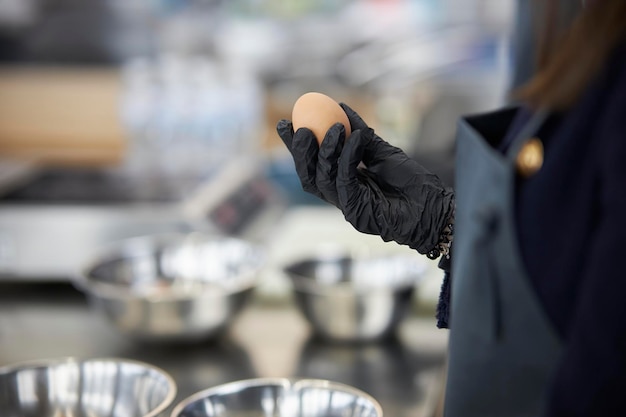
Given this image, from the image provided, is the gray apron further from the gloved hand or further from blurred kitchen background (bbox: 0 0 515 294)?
blurred kitchen background (bbox: 0 0 515 294)

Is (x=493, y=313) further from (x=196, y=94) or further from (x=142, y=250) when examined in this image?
(x=196, y=94)

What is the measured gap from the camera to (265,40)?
5.09 metres

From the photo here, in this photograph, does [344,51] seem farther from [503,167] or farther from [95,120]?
[503,167]

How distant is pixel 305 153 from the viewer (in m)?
1.09

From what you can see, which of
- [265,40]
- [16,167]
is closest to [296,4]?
[265,40]

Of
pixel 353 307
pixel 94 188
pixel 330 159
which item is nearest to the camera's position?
pixel 330 159

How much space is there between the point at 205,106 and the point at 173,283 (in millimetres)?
1201

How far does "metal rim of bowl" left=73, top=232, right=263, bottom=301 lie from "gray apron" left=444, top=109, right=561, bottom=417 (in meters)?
0.61

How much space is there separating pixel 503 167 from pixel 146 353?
86 centimetres

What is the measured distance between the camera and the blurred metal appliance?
1939mm

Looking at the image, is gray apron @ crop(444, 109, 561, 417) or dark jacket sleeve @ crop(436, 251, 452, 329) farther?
dark jacket sleeve @ crop(436, 251, 452, 329)

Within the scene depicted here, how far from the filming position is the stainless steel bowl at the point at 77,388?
1234mm

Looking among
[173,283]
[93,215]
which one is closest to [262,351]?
[173,283]

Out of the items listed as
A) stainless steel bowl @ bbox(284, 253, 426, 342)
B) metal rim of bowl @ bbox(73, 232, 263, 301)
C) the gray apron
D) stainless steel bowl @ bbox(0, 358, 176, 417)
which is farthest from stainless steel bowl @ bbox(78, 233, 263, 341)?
the gray apron
